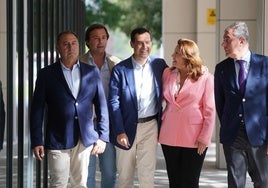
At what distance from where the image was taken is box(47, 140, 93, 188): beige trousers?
623cm

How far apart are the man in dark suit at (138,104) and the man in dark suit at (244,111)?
780 mm

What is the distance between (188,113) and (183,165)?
52cm

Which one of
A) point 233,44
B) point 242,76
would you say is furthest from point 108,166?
point 233,44

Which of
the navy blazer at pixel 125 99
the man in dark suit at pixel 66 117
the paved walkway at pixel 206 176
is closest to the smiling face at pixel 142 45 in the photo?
the navy blazer at pixel 125 99

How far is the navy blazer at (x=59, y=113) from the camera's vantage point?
244 inches

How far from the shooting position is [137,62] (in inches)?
267

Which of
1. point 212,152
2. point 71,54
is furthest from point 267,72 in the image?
point 212,152

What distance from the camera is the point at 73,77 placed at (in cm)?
637

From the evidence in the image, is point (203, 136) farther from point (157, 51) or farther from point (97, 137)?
point (157, 51)

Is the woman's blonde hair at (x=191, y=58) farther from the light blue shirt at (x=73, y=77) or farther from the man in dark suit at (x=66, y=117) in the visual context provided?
the light blue shirt at (x=73, y=77)

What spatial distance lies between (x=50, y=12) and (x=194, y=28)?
8217 millimetres

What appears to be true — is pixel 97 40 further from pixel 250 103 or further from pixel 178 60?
pixel 250 103

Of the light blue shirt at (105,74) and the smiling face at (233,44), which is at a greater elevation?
the smiling face at (233,44)

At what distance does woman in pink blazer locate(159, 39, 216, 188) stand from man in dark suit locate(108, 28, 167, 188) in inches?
7.2
